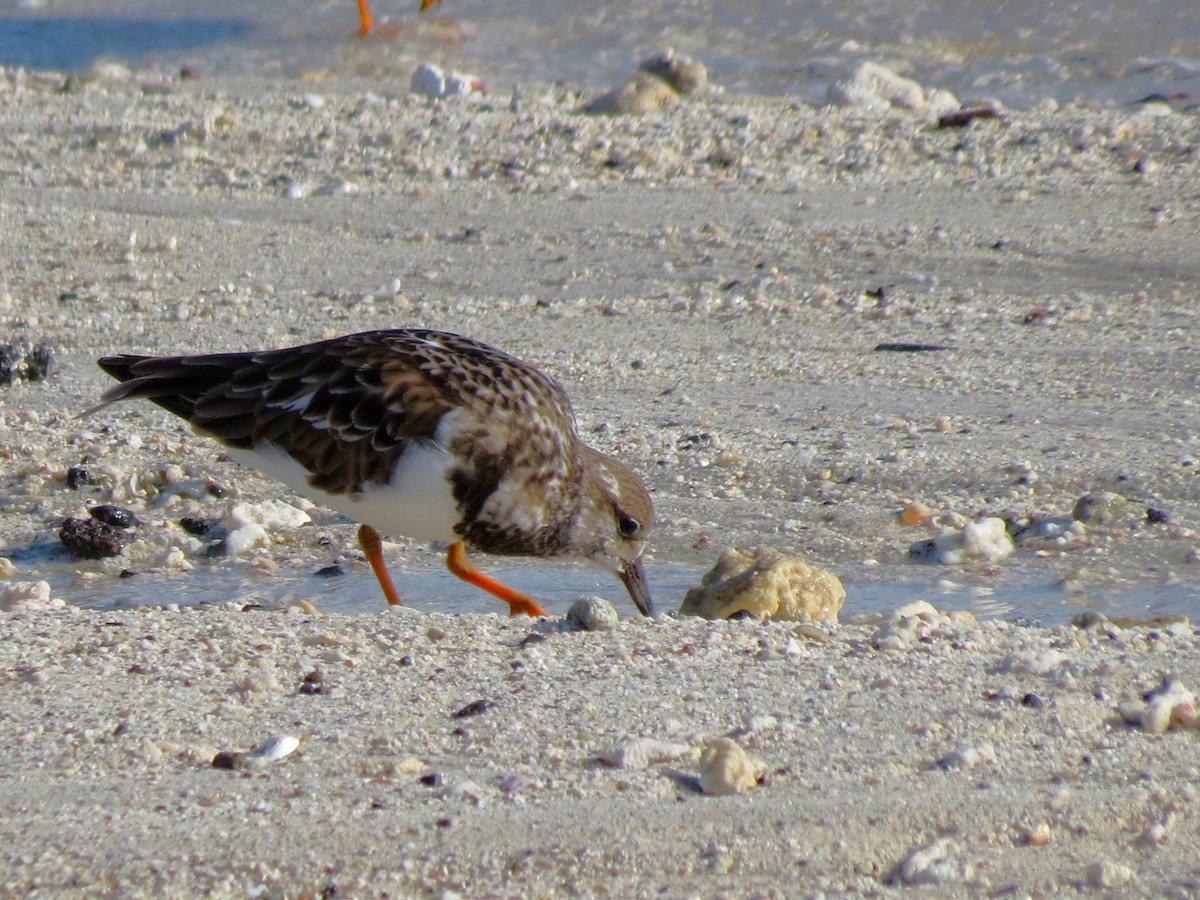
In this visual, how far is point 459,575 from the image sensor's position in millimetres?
4496

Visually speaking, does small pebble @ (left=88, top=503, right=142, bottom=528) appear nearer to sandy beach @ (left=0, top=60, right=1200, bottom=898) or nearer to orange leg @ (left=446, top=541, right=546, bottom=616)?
sandy beach @ (left=0, top=60, right=1200, bottom=898)

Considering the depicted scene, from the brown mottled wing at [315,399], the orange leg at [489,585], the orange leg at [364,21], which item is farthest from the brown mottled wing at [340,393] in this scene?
the orange leg at [364,21]

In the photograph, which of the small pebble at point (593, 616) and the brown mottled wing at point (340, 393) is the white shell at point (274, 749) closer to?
the small pebble at point (593, 616)

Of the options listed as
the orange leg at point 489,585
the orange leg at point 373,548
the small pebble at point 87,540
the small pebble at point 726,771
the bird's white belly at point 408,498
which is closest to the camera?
the small pebble at point 726,771

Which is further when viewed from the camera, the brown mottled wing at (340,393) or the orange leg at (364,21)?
the orange leg at (364,21)

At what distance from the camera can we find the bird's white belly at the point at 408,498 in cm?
411

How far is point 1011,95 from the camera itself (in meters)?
10.9

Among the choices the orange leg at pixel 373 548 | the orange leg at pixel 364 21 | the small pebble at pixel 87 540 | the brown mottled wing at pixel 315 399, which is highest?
the orange leg at pixel 364 21

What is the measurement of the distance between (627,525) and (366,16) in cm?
1012

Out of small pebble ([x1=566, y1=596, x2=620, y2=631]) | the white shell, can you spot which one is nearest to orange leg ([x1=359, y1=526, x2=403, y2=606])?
small pebble ([x1=566, y1=596, x2=620, y2=631])

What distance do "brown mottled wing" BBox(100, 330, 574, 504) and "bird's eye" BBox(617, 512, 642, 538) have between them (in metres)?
0.32

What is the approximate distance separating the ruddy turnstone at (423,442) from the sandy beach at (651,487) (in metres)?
0.32

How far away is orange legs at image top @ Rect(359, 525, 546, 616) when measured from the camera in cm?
428

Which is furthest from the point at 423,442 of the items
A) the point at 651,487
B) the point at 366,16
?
the point at 366,16
